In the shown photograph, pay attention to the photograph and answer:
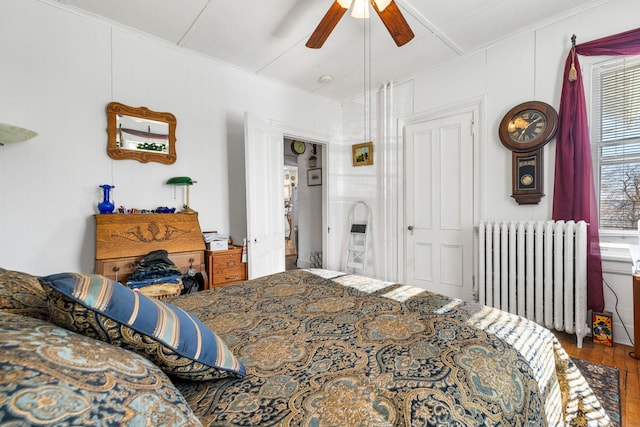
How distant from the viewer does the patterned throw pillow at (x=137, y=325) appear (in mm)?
605

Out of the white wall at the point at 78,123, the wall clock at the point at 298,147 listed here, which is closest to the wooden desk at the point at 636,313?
the white wall at the point at 78,123

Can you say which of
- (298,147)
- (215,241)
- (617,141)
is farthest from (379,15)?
(298,147)

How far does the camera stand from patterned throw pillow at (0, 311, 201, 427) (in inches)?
14.3

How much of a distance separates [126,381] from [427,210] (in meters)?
3.35

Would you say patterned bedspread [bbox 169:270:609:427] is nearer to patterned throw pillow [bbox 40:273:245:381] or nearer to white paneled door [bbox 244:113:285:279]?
patterned throw pillow [bbox 40:273:245:381]

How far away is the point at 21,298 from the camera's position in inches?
30.1

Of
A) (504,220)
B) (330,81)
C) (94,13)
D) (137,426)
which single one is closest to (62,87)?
(94,13)

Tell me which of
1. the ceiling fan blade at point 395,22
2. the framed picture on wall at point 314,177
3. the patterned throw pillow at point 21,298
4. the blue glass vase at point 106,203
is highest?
the ceiling fan blade at point 395,22

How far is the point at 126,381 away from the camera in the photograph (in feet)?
1.63

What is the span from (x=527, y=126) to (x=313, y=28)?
6.98 feet

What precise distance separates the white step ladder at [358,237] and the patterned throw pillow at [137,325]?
11.0ft

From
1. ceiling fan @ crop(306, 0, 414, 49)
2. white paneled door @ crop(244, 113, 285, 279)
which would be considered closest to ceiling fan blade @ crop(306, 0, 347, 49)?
ceiling fan @ crop(306, 0, 414, 49)

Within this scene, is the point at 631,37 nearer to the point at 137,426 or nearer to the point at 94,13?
the point at 137,426

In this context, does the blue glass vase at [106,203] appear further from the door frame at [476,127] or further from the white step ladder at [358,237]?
the door frame at [476,127]
